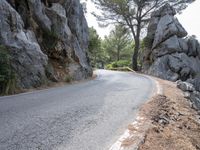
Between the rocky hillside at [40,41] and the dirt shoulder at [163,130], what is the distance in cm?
693

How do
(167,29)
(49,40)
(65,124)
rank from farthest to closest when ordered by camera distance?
1. (167,29)
2. (49,40)
3. (65,124)

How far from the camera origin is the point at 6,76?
9945 mm

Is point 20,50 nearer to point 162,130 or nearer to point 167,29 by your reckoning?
point 162,130

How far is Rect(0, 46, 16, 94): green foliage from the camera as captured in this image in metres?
9.77

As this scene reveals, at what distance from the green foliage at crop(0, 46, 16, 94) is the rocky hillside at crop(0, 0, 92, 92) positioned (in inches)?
15.0

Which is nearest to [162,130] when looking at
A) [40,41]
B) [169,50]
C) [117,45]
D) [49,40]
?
[40,41]

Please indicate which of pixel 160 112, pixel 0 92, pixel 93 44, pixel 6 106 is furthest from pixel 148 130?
pixel 93 44

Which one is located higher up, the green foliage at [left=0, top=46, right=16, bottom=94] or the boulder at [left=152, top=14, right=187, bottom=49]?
the boulder at [left=152, top=14, right=187, bottom=49]

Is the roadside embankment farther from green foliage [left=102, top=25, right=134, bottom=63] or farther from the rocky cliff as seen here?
green foliage [left=102, top=25, right=134, bottom=63]

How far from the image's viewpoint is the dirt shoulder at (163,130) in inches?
166

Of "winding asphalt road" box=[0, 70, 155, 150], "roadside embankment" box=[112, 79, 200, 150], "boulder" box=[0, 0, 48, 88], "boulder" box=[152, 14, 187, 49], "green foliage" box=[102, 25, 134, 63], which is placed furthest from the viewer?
"green foliage" box=[102, 25, 134, 63]

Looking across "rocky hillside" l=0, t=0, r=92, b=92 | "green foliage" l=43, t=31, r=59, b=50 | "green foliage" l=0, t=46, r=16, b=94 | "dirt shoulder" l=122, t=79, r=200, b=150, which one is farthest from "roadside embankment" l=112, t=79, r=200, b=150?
"green foliage" l=43, t=31, r=59, b=50

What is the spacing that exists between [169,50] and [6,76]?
72.8 ft

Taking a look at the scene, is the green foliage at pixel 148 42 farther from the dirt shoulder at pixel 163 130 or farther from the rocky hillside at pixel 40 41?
the dirt shoulder at pixel 163 130
